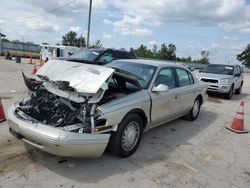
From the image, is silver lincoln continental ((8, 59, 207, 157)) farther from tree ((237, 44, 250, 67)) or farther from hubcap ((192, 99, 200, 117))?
tree ((237, 44, 250, 67))

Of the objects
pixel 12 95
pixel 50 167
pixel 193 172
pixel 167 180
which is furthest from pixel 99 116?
pixel 12 95

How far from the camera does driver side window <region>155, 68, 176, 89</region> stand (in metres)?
5.14

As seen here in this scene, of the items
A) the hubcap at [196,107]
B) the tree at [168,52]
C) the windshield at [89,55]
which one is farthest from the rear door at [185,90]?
the tree at [168,52]

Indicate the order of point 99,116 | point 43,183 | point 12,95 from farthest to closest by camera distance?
point 12,95 → point 99,116 → point 43,183

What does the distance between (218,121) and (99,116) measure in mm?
5006

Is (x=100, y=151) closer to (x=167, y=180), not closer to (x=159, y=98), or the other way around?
(x=167, y=180)

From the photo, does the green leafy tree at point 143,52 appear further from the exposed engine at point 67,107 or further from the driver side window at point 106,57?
the exposed engine at point 67,107

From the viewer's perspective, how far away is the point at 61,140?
3.38 meters

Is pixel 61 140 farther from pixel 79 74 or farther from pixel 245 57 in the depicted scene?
pixel 245 57

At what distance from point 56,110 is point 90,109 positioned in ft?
2.27

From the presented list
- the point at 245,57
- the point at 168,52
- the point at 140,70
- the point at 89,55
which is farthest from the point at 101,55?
the point at 245,57

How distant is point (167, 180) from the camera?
3723mm

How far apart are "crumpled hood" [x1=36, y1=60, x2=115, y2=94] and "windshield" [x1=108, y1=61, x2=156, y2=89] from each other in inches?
29.6

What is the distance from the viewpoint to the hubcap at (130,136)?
13.8 ft
